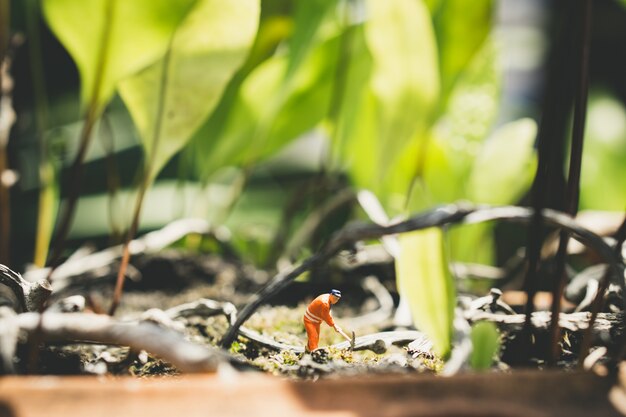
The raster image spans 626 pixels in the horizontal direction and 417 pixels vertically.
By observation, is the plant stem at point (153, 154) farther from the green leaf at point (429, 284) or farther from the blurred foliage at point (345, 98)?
the green leaf at point (429, 284)

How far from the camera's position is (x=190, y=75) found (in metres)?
0.32

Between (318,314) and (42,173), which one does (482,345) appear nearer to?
(318,314)

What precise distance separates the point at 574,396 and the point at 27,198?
0.99m

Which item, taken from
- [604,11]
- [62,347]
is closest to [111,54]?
[62,347]

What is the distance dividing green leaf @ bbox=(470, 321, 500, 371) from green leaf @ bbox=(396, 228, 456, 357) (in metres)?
0.01

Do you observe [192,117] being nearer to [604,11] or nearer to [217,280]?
[217,280]

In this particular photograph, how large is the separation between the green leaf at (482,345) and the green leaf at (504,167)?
0.34m

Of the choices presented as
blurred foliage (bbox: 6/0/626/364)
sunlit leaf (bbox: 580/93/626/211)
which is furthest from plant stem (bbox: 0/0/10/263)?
sunlit leaf (bbox: 580/93/626/211)

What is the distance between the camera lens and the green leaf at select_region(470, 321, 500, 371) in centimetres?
23

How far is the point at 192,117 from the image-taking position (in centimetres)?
33

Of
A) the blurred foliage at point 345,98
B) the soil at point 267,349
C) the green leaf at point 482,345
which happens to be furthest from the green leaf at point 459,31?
the green leaf at point 482,345

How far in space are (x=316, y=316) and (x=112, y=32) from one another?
0.19 m

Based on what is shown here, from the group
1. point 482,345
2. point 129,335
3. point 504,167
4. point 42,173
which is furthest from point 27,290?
point 504,167

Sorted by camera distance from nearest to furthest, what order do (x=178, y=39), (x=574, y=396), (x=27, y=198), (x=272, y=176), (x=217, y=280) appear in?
(x=574, y=396) → (x=178, y=39) → (x=217, y=280) → (x=27, y=198) → (x=272, y=176)
